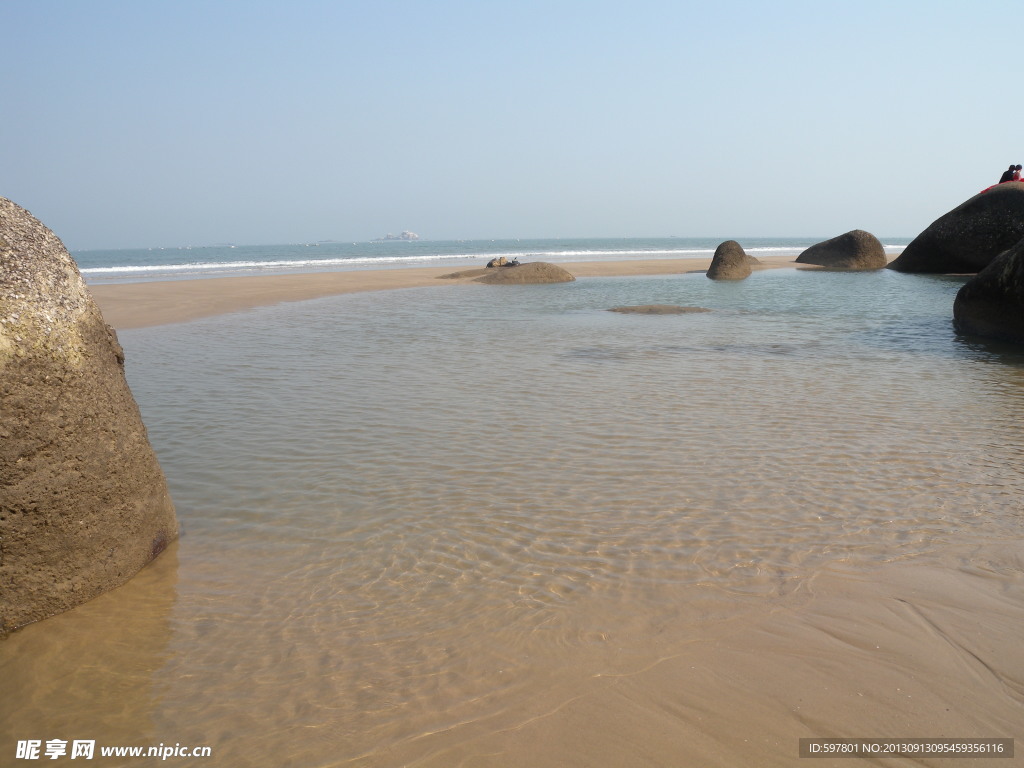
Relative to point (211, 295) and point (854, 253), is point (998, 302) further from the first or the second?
point (854, 253)

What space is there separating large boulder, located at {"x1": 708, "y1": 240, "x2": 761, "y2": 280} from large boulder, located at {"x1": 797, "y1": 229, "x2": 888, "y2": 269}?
6.17 m

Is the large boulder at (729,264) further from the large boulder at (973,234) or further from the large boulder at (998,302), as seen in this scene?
the large boulder at (998,302)

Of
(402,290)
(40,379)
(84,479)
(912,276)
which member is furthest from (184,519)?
(912,276)

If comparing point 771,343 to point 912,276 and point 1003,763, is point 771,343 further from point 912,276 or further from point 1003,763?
point 912,276

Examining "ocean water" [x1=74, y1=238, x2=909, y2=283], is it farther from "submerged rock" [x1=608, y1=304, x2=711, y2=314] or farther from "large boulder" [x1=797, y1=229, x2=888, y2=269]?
"submerged rock" [x1=608, y1=304, x2=711, y2=314]

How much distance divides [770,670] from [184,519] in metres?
3.41

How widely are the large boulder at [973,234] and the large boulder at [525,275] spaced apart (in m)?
12.0

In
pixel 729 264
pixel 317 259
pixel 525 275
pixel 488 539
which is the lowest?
pixel 488 539

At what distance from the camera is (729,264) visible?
87.6 ft

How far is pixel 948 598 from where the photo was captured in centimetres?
339

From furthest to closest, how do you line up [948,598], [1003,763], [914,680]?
[948,598] < [914,680] < [1003,763]

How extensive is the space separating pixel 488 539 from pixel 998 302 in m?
10.2

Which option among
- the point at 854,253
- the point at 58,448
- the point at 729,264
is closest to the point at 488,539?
the point at 58,448

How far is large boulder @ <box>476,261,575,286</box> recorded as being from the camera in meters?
24.7
